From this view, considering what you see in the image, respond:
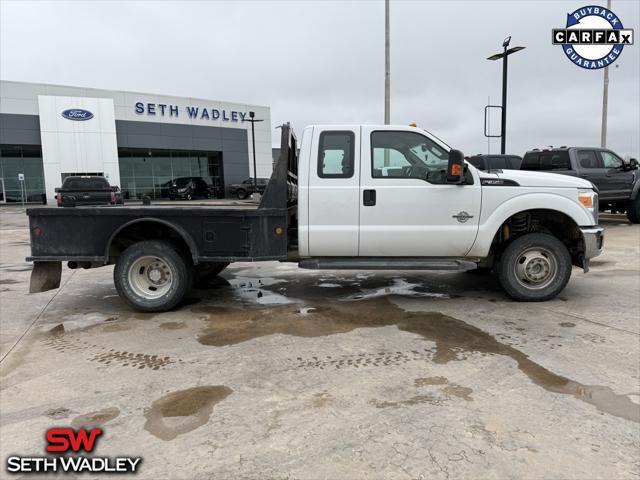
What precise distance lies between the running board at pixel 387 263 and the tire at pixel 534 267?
1.73ft

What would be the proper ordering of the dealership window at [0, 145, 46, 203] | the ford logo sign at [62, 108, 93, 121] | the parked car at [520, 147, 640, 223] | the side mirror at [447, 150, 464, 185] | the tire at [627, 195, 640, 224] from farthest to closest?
the dealership window at [0, 145, 46, 203] < the ford logo sign at [62, 108, 93, 121] < the tire at [627, 195, 640, 224] < the parked car at [520, 147, 640, 223] < the side mirror at [447, 150, 464, 185]

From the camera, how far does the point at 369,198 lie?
18.1ft

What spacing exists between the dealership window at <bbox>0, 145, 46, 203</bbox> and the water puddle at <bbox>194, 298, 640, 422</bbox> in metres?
37.3

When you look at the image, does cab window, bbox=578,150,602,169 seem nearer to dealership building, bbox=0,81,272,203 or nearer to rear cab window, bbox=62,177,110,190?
rear cab window, bbox=62,177,110,190

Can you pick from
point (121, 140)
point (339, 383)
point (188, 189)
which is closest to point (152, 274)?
point (339, 383)

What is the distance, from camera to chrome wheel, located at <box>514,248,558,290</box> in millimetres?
5777

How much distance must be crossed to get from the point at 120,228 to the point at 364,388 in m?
3.60

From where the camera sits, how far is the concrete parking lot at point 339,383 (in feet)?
8.70

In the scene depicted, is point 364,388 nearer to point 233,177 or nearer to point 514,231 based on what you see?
point 514,231

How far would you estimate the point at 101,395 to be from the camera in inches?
137

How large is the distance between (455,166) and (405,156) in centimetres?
64

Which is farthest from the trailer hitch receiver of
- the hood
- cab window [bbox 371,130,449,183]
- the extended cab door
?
the hood

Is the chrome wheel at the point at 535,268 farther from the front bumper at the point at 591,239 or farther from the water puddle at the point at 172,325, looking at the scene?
the water puddle at the point at 172,325

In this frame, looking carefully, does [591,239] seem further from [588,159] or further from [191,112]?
[191,112]
